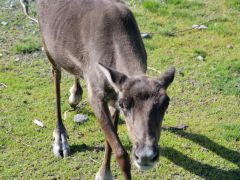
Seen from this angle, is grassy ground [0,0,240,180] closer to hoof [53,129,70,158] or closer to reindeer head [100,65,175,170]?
hoof [53,129,70,158]

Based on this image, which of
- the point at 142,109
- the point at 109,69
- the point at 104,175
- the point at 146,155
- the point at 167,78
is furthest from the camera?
the point at 104,175

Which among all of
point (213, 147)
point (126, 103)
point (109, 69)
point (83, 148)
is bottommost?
point (83, 148)

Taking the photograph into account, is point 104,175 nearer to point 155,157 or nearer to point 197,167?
point 197,167

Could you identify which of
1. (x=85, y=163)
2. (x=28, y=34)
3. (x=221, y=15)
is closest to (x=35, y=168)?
(x=85, y=163)

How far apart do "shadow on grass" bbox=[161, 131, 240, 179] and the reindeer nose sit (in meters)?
1.94

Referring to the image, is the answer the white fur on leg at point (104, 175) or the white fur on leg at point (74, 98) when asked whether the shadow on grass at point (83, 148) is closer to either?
the white fur on leg at point (104, 175)

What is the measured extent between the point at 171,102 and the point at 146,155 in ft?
10.6

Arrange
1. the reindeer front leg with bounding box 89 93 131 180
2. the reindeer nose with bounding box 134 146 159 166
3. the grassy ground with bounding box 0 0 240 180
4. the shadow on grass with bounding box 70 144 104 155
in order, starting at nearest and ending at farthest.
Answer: the reindeer nose with bounding box 134 146 159 166 → the reindeer front leg with bounding box 89 93 131 180 → the grassy ground with bounding box 0 0 240 180 → the shadow on grass with bounding box 70 144 104 155

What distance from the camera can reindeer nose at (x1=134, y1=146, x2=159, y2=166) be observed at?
13.7 ft

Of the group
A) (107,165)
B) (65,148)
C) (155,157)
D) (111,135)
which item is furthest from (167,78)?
(65,148)

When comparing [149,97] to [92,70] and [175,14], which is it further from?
[175,14]

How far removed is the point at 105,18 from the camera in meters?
5.46

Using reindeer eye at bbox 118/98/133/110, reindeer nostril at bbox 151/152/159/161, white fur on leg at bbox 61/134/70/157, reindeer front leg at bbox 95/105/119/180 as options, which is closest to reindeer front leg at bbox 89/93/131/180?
reindeer front leg at bbox 95/105/119/180

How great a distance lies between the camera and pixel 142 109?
4312mm
